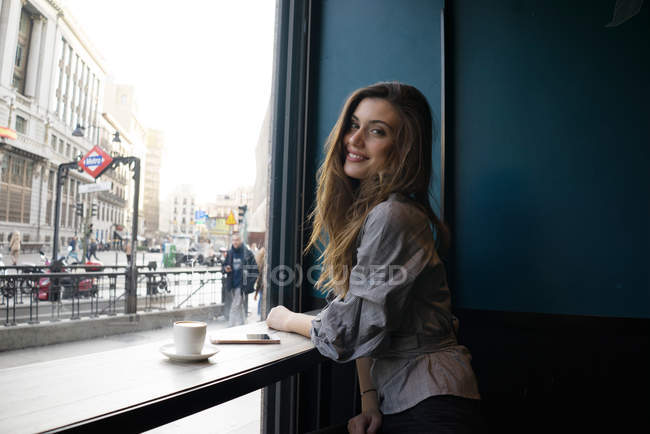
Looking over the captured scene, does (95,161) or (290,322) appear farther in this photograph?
(290,322)

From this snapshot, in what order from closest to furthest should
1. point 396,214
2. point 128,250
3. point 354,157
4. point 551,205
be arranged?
point 396,214 → point 354,157 → point 128,250 → point 551,205

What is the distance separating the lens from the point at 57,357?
3.63 ft

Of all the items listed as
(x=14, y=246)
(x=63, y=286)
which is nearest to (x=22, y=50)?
(x=14, y=246)

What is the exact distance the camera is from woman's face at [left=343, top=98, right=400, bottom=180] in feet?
3.74

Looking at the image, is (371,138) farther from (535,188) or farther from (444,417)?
(535,188)

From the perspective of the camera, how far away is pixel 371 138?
1156 mm

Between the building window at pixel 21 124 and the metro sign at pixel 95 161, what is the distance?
15 cm

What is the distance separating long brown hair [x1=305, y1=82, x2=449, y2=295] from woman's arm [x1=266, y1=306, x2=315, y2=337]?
230 millimetres

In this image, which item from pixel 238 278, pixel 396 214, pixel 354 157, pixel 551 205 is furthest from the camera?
pixel 238 278

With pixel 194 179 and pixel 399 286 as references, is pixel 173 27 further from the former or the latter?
pixel 399 286

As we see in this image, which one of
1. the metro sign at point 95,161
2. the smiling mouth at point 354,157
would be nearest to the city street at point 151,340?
the metro sign at point 95,161

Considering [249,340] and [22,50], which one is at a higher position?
[22,50]

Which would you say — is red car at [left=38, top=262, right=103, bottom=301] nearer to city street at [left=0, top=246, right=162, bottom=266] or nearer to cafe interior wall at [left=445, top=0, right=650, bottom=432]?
city street at [left=0, top=246, right=162, bottom=266]

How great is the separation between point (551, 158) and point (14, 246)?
6.30 feet
